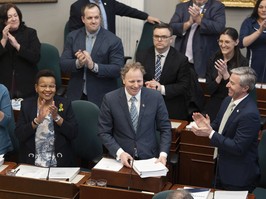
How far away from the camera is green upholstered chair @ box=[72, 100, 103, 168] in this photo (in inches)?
175

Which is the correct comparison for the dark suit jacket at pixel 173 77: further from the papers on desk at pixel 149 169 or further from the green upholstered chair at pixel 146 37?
the green upholstered chair at pixel 146 37

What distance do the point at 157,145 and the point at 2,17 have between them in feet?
7.04

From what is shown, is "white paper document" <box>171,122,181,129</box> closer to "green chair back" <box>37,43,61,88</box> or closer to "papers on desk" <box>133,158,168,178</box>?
"papers on desk" <box>133,158,168,178</box>

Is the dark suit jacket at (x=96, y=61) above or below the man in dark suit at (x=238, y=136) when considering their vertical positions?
above

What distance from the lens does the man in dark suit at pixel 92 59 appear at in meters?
4.93

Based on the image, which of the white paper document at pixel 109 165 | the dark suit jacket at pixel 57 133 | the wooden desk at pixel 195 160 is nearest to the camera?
the white paper document at pixel 109 165

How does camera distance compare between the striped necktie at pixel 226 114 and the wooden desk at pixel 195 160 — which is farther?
the wooden desk at pixel 195 160

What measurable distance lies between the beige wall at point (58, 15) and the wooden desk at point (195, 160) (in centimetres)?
265

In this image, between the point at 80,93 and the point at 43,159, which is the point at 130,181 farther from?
the point at 80,93

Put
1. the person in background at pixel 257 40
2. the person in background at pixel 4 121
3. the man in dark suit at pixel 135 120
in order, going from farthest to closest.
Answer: the person in background at pixel 257 40
the person in background at pixel 4 121
the man in dark suit at pixel 135 120

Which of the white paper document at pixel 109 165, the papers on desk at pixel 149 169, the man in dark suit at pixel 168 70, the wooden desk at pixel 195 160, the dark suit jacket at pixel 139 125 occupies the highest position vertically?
the man in dark suit at pixel 168 70

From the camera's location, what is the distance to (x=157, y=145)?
414 cm

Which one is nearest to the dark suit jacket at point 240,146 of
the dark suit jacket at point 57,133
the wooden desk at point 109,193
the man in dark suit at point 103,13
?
the wooden desk at point 109,193

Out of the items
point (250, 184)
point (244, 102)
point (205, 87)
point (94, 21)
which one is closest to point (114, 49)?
point (94, 21)
